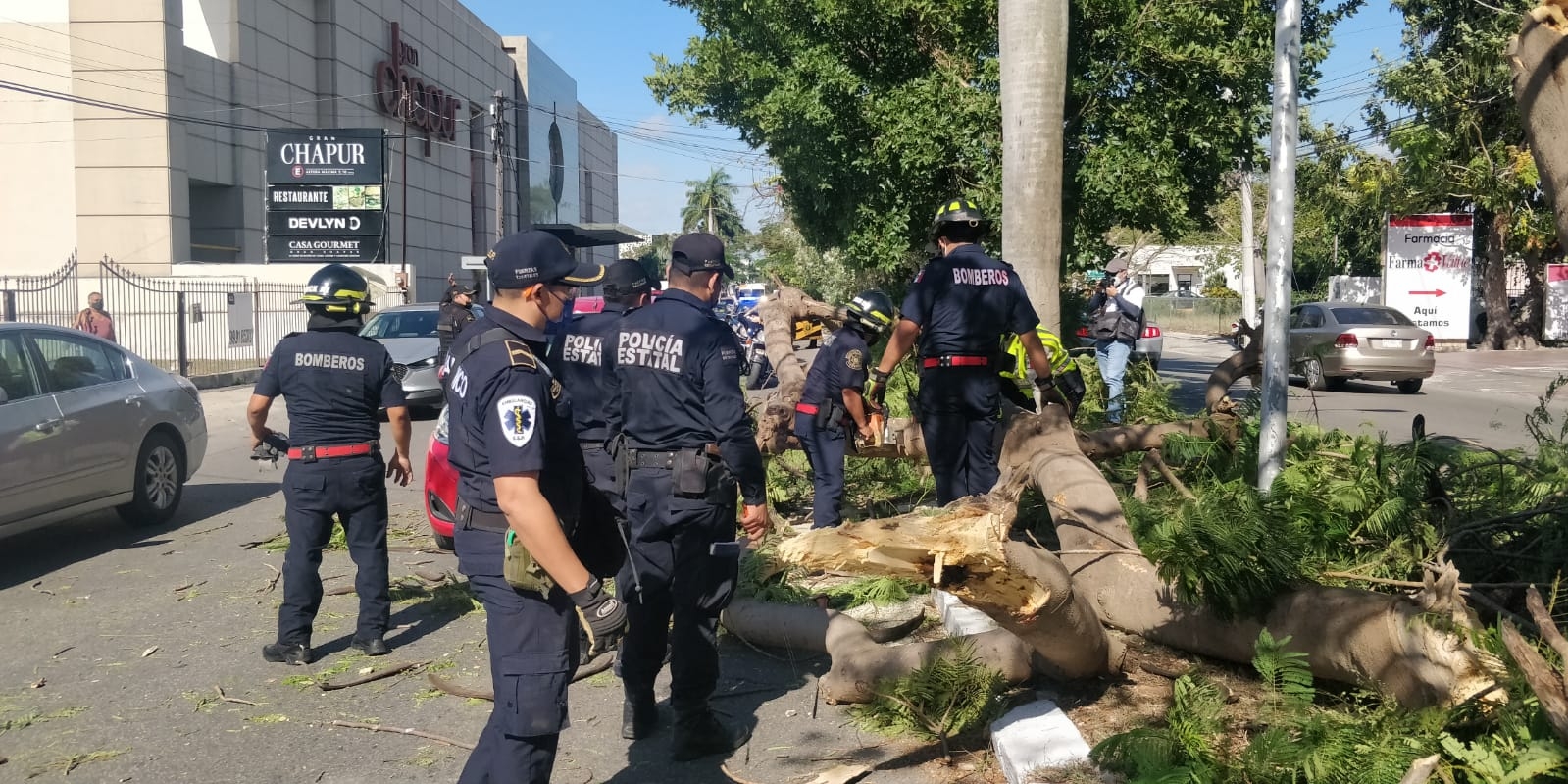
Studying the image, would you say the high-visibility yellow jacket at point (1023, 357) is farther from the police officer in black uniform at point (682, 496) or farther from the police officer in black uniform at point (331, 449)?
the police officer in black uniform at point (331, 449)

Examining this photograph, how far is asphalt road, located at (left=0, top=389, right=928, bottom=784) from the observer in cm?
457

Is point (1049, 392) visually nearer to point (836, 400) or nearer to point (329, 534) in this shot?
point (836, 400)

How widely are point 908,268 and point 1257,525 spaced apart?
1053cm

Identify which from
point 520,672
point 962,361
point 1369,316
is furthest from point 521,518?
point 1369,316

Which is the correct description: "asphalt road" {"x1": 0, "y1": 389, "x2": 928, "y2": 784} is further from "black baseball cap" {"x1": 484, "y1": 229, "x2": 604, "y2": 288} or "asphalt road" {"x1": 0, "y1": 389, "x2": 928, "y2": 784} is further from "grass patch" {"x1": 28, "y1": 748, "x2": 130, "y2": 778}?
"black baseball cap" {"x1": 484, "y1": 229, "x2": 604, "y2": 288}

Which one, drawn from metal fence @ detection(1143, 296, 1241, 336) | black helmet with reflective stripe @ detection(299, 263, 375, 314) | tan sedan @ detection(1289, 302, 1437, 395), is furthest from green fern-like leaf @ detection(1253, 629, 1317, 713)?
metal fence @ detection(1143, 296, 1241, 336)

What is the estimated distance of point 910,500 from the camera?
8.63m

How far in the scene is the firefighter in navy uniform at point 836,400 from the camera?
7312mm

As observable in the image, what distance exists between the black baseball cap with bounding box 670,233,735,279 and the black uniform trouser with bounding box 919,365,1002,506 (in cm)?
181

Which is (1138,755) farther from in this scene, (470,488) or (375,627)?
(375,627)

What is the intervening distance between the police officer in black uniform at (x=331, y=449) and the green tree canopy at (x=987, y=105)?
23.6 ft

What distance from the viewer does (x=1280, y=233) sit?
576cm

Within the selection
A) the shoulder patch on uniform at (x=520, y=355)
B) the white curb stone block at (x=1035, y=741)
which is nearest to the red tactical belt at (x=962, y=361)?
the white curb stone block at (x=1035, y=741)

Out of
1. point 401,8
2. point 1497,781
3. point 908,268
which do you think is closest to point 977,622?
point 1497,781
